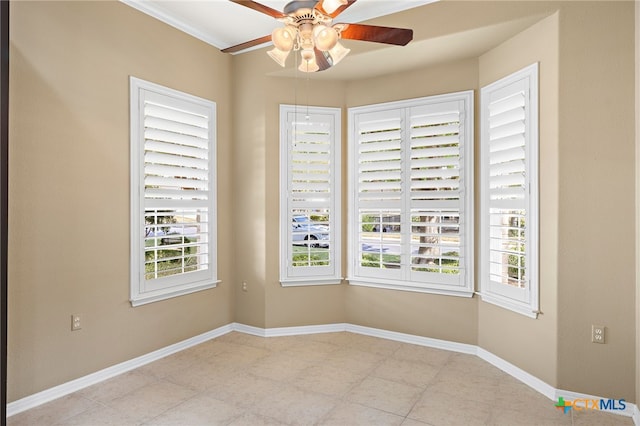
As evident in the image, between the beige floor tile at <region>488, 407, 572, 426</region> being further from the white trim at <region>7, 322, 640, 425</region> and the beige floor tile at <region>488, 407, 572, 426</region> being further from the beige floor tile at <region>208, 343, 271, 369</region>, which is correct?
the beige floor tile at <region>208, 343, 271, 369</region>

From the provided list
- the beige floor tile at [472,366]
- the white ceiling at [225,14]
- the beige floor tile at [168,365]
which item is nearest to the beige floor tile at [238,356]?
the beige floor tile at [168,365]

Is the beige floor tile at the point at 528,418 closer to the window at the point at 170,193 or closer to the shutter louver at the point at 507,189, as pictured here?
the shutter louver at the point at 507,189

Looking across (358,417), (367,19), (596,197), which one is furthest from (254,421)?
(367,19)

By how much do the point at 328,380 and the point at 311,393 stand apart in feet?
0.84

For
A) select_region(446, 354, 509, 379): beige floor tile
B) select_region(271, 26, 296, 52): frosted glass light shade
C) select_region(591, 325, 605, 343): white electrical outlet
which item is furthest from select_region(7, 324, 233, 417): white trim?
select_region(591, 325, 605, 343): white electrical outlet

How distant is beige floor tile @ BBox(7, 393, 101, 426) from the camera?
101 inches

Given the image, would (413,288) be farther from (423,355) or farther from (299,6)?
(299,6)

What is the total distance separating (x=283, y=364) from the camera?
3.52 meters

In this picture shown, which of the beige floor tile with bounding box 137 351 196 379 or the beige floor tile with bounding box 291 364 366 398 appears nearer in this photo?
the beige floor tile with bounding box 291 364 366 398

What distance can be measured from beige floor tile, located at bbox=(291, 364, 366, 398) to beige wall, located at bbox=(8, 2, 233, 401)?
1417mm

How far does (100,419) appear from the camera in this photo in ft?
8.56

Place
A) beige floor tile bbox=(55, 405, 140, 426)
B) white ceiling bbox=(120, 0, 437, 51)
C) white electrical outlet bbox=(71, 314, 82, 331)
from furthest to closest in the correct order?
white ceiling bbox=(120, 0, 437, 51) < white electrical outlet bbox=(71, 314, 82, 331) < beige floor tile bbox=(55, 405, 140, 426)

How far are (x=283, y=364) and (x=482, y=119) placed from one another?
9.42 ft

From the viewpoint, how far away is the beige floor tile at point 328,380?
3049 mm
